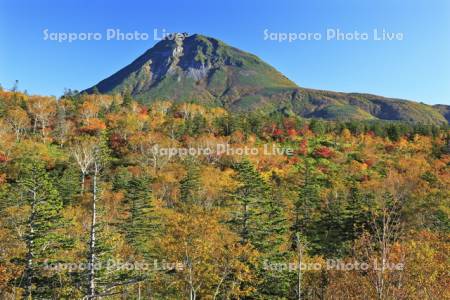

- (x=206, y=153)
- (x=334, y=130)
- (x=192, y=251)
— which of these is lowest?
(x=192, y=251)

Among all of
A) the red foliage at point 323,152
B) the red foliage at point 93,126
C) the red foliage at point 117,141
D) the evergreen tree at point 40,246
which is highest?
the red foliage at point 93,126

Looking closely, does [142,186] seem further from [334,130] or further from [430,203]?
[334,130]

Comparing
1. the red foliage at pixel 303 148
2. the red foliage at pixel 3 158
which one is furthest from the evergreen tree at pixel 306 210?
the red foliage at pixel 3 158

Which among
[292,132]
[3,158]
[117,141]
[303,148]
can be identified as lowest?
[3,158]

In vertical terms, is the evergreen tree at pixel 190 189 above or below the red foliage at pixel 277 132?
below

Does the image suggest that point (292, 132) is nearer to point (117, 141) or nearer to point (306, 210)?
point (117, 141)

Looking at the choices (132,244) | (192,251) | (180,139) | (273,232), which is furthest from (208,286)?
(180,139)

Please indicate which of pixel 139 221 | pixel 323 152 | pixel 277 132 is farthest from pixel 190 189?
pixel 277 132

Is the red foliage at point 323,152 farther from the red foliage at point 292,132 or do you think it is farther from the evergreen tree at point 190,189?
the evergreen tree at point 190,189

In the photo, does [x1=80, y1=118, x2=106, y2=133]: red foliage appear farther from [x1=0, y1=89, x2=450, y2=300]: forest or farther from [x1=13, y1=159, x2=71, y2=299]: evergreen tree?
[x1=13, y1=159, x2=71, y2=299]: evergreen tree
